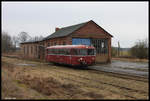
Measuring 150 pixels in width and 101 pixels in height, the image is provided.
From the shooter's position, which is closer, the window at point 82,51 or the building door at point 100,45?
the window at point 82,51

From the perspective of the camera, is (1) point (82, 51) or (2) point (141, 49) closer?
(1) point (82, 51)

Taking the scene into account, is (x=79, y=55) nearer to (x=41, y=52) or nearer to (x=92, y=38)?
(x=92, y=38)

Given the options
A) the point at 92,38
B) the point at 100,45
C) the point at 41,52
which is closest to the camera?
the point at 92,38

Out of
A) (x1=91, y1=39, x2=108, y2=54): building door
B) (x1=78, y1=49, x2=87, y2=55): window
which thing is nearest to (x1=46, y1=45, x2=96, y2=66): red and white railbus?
(x1=78, y1=49, x2=87, y2=55): window

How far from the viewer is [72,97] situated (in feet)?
30.4

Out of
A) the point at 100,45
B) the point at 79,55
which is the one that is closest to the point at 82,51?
the point at 79,55

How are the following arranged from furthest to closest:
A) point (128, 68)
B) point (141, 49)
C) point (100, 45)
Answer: point (141, 49) < point (100, 45) < point (128, 68)

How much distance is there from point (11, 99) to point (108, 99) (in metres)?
4.04

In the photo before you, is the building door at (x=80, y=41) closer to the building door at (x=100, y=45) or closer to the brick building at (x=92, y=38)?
the brick building at (x=92, y=38)

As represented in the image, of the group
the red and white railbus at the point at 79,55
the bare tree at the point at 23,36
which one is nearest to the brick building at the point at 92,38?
the red and white railbus at the point at 79,55

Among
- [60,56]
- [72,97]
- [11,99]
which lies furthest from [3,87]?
[60,56]

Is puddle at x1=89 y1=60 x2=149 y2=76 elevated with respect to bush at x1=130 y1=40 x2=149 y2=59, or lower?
lower

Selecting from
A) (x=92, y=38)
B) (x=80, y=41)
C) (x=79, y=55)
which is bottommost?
(x=79, y=55)

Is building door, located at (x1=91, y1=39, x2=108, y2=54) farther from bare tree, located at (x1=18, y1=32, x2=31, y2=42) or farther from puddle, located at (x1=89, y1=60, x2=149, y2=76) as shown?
bare tree, located at (x1=18, y1=32, x2=31, y2=42)
